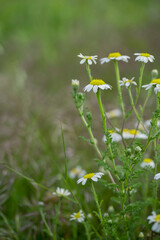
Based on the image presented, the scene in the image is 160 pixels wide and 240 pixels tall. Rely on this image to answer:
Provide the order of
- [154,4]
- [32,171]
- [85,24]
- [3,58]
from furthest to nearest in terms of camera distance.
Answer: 1. [154,4]
2. [85,24]
3. [3,58]
4. [32,171]

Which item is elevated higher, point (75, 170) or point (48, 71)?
point (48, 71)

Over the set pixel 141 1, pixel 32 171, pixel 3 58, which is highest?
pixel 141 1

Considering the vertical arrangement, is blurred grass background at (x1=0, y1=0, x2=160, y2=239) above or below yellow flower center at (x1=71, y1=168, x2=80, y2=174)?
above

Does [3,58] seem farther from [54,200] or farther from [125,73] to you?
[54,200]

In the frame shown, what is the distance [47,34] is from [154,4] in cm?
288

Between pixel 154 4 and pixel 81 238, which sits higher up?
pixel 154 4

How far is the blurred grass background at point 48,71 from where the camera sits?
6.41 feet

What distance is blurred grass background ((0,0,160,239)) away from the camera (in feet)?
6.41

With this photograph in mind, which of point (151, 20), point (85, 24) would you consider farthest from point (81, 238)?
point (151, 20)

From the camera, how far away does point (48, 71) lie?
181 inches

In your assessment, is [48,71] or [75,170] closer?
[75,170]

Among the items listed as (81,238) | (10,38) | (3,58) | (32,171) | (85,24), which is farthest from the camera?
(85,24)

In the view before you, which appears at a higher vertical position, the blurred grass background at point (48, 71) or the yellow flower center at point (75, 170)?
the blurred grass background at point (48, 71)

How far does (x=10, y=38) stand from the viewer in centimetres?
554
